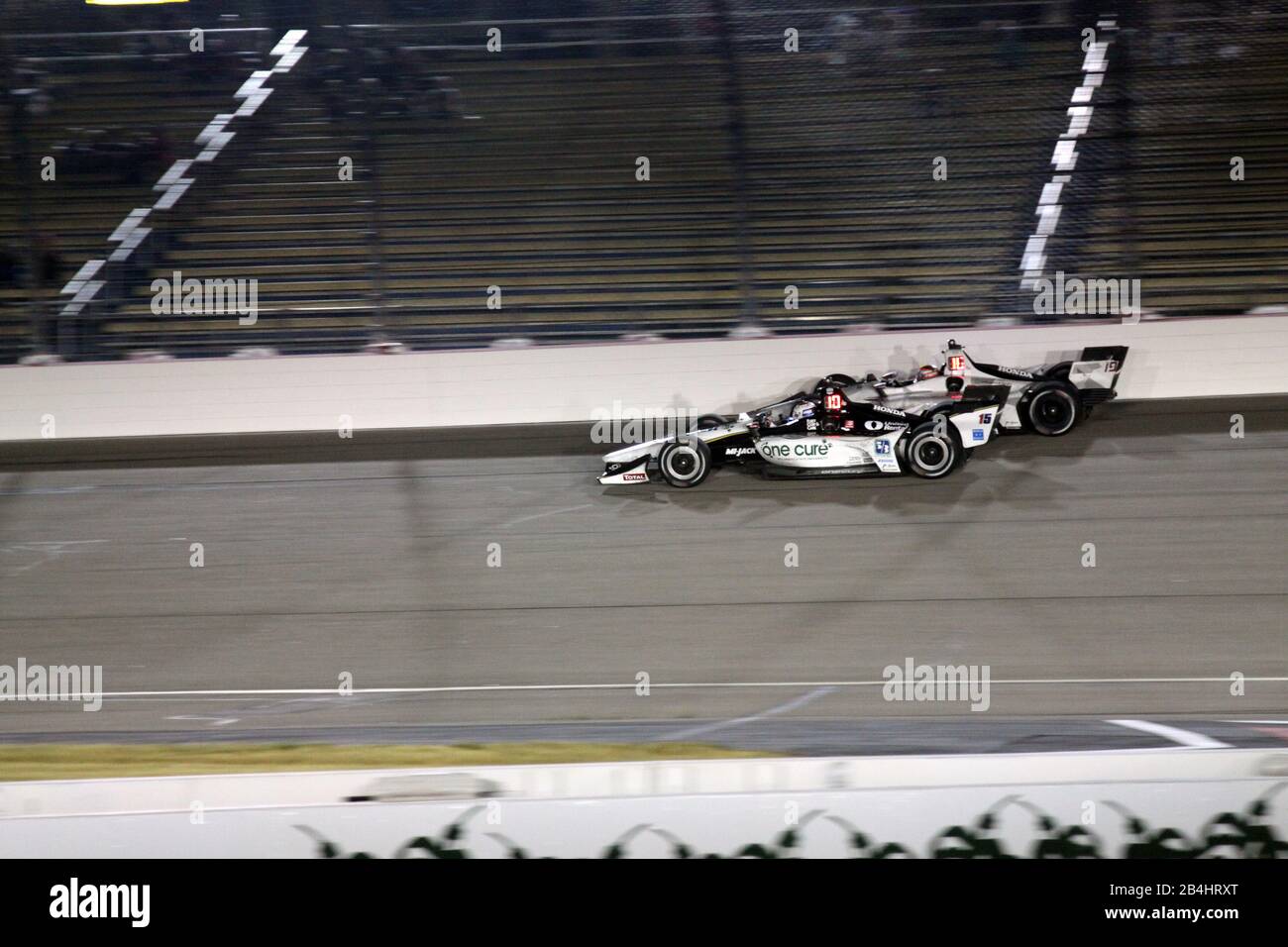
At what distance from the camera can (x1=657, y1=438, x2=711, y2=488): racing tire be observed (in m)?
9.20

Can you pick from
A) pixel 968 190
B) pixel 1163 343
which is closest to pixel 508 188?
pixel 968 190

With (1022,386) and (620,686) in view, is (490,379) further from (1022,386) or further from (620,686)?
(620,686)

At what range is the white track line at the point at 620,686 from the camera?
6.12m

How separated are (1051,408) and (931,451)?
4.31ft

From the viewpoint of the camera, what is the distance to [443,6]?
14398 mm

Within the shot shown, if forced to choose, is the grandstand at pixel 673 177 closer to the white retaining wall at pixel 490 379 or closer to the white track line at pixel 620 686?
the white retaining wall at pixel 490 379

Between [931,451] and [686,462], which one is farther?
[686,462]

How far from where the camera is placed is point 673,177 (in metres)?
13.2

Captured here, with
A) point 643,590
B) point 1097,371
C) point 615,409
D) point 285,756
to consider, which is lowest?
point 285,756

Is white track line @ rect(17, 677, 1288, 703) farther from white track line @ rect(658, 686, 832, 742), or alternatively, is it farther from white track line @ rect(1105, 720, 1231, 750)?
white track line @ rect(1105, 720, 1231, 750)

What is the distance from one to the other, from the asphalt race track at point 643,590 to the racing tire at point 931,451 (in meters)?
0.16

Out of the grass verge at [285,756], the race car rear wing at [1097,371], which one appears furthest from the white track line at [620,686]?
the race car rear wing at [1097,371]

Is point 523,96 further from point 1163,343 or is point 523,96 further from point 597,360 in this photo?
point 1163,343

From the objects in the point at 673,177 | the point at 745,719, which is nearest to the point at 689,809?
the point at 745,719
